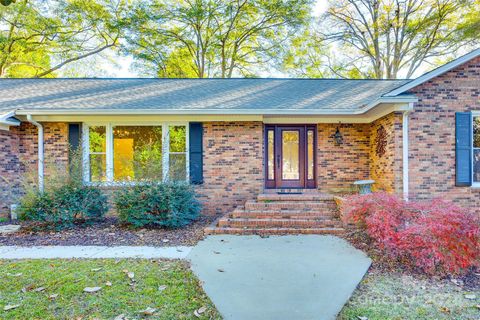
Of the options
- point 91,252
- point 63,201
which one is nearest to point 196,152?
point 63,201

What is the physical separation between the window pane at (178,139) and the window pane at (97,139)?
1.83 metres

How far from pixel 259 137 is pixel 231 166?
1.08m

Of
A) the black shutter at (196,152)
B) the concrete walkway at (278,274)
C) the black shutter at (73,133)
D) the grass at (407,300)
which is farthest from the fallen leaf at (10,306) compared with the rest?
the black shutter at (73,133)

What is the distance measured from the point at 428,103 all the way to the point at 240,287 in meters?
6.08

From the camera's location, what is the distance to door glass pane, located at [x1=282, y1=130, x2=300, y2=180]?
352 inches

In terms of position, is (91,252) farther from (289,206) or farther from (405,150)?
(405,150)

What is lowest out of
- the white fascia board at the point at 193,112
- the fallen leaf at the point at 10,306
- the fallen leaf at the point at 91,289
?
the fallen leaf at the point at 10,306

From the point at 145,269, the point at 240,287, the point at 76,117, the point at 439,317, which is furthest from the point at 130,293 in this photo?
the point at 76,117

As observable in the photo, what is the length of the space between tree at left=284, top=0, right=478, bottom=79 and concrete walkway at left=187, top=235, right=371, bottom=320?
1894 centimetres

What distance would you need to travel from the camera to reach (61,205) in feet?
21.3

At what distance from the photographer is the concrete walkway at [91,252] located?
15.6ft

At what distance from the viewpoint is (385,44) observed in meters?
20.9

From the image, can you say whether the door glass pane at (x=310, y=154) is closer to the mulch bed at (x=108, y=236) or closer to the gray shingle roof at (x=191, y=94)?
the gray shingle roof at (x=191, y=94)

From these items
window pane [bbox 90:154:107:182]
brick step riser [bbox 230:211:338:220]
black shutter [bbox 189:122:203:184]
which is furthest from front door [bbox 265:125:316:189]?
window pane [bbox 90:154:107:182]
